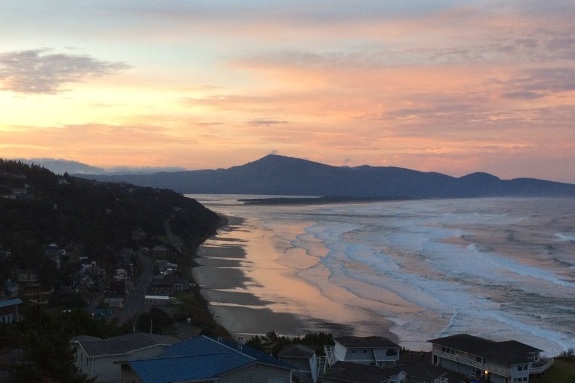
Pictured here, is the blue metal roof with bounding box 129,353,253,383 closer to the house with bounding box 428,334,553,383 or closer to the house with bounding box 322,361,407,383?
the house with bounding box 322,361,407,383

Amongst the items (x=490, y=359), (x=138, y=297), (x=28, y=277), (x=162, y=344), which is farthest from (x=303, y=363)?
(x=28, y=277)

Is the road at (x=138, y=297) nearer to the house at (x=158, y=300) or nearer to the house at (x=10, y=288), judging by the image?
the house at (x=158, y=300)

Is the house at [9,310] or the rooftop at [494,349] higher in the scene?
the rooftop at [494,349]

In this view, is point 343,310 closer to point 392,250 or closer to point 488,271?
point 488,271

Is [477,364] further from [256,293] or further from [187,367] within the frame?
[256,293]

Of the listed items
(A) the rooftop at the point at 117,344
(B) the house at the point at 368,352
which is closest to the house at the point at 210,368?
(A) the rooftop at the point at 117,344

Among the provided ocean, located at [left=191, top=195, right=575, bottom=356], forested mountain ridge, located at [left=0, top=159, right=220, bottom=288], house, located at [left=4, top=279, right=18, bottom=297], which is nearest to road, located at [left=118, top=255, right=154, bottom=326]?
forested mountain ridge, located at [left=0, top=159, right=220, bottom=288]
